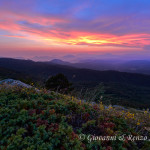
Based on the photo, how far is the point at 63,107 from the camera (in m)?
3.25

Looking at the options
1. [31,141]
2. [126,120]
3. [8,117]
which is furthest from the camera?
[126,120]

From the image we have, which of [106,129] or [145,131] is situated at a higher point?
[106,129]

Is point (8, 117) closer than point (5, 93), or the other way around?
point (8, 117)

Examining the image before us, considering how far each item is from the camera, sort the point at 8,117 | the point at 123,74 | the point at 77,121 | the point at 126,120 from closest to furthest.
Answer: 1. the point at 8,117
2. the point at 77,121
3. the point at 126,120
4. the point at 123,74

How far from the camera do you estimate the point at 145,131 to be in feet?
9.77

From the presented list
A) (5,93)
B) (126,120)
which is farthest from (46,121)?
(5,93)

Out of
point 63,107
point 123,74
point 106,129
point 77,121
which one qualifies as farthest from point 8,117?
point 123,74

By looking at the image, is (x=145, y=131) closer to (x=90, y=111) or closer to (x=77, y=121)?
(x=90, y=111)

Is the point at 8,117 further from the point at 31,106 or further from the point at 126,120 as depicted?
the point at 126,120

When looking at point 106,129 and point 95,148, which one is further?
point 106,129

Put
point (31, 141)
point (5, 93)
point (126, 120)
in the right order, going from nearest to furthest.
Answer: point (31, 141) < point (126, 120) < point (5, 93)

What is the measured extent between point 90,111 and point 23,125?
70.3 inches

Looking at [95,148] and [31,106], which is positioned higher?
[31,106]

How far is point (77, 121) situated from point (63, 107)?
588 mm
